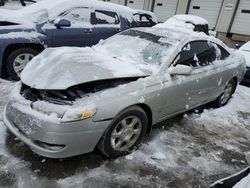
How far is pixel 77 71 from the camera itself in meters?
3.08

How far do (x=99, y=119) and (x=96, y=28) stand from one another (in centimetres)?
373

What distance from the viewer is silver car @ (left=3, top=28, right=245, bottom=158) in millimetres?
2748

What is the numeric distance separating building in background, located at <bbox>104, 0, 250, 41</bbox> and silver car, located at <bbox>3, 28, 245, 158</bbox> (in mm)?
10583

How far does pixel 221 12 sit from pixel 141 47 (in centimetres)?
1180

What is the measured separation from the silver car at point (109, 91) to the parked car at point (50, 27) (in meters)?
1.47

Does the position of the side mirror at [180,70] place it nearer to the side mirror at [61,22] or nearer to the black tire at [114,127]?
the black tire at [114,127]

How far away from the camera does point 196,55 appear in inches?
167

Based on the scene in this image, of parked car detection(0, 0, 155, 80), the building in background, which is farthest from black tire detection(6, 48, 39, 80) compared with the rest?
the building in background

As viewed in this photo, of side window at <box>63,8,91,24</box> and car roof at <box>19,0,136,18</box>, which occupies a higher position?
car roof at <box>19,0,136,18</box>

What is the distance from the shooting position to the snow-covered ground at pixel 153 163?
2.88 metres

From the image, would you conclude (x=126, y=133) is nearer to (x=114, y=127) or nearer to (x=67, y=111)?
(x=114, y=127)

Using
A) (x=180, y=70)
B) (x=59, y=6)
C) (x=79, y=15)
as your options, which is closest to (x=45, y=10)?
(x=59, y=6)

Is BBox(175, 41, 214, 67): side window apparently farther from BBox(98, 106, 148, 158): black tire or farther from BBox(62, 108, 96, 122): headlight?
BBox(62, 108, 96, 122): headlight

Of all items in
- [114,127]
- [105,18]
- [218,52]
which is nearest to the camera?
[114,127]
